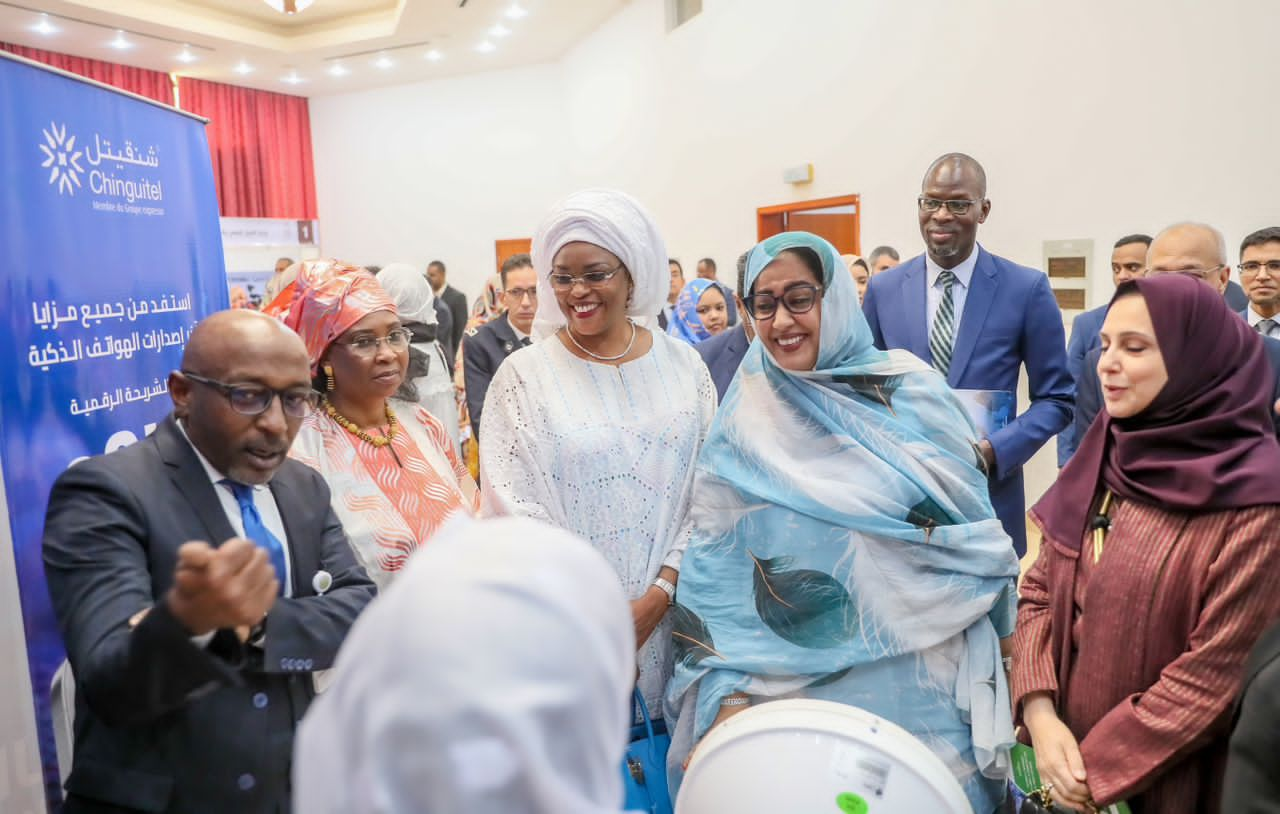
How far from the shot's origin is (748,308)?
203cm

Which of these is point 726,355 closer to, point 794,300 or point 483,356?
point 483,356

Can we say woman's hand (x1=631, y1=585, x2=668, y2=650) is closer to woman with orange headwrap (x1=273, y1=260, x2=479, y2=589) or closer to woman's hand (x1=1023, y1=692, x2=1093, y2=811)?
woman with orange headwrap (x1=273, y1=260, x2=479, y2=589)

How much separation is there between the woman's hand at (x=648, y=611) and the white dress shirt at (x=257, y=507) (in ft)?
2.56

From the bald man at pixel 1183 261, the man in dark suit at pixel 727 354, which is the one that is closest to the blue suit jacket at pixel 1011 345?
the bald man at pixel 1183 261

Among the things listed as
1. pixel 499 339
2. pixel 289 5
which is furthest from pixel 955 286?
pixel 289 5

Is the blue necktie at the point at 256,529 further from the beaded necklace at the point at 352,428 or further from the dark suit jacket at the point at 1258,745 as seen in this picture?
the dark suit jacket at the point at 1258,745

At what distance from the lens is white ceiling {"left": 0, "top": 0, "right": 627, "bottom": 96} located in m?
9.30

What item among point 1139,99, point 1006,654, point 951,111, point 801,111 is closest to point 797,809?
point 1006,654

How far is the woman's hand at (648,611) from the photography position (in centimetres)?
195

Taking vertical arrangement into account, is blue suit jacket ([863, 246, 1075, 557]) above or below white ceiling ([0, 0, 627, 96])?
below

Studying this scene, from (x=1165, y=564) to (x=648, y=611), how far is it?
0.99 metres

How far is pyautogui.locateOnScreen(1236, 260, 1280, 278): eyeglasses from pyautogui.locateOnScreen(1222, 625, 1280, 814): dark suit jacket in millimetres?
2685

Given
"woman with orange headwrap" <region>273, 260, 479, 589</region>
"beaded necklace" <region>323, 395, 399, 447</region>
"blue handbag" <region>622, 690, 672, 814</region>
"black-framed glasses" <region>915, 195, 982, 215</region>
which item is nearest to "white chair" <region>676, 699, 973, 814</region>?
"blue handbag" <region>622, 690, 672, 814</region>

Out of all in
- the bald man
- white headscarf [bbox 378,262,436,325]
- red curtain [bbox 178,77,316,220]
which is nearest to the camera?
the bald man
